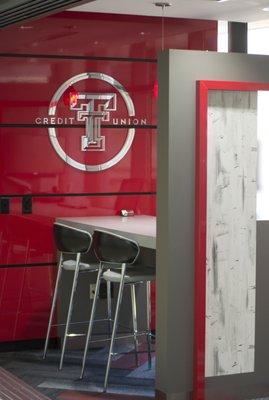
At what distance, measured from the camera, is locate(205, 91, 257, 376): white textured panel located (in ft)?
19.5

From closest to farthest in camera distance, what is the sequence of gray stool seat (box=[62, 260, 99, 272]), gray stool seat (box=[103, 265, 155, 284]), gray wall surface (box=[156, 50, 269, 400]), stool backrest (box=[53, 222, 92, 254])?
gray wall surface (box=[156, 50, 269, 400])
gray stool seat (box=[103, 265, 155, 284])
stool backrest (box=[53, 222, 92, 254])
gray stool seat (box=[62, 260, 99, 272])

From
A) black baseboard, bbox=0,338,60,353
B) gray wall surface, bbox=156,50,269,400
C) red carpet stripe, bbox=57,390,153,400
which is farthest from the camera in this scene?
black baseboard, bbox=0,338,60,353

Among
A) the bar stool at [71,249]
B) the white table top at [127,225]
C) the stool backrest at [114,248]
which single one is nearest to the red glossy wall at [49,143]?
the white table top at [127,225]

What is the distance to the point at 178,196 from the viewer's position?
5844mm

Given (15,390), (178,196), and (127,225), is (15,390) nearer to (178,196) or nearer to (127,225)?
(127,225)

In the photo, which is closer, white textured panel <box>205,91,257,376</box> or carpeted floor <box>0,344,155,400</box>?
white textured panel <box>205,91,257,376</box>

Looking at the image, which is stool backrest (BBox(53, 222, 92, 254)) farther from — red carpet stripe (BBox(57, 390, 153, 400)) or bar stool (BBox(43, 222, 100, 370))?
red carpet stripe (BBox(57, 390, 153, 400))

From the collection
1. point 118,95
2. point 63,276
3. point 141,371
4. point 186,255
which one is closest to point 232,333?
point 186,255

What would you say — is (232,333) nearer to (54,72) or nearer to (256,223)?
(256,223)

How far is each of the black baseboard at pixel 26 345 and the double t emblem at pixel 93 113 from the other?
158 cm

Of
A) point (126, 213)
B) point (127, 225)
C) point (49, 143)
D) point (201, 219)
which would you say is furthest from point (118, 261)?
point (49, 143)

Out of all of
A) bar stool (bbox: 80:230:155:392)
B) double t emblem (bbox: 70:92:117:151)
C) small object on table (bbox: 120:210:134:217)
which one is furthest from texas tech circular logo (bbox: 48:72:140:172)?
bar stool (bbox: 80:230:155:392)

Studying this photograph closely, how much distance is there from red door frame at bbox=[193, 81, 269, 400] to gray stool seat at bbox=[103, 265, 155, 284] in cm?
72

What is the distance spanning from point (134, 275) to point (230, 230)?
91 centimetres
